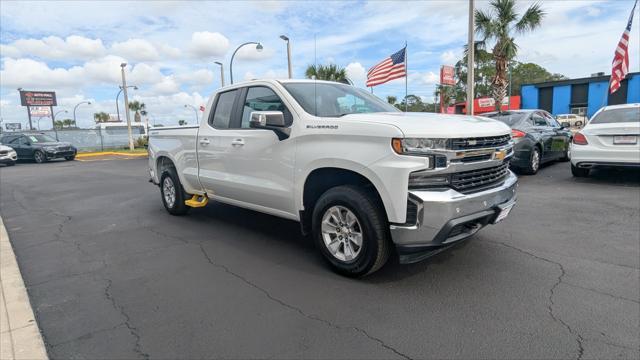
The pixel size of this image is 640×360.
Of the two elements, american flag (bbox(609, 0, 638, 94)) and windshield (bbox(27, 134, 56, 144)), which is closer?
american flag (bbox(609, 0, 638, 94))

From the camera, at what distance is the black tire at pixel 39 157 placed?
21312 mm

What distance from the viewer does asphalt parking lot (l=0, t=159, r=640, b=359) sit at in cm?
283

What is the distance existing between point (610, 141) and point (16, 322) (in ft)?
30.1

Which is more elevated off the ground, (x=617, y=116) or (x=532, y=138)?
(x=617, y=116)

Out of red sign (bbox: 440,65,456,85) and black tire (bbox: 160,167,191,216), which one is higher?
red sign (bbox: 440,65,456,85)

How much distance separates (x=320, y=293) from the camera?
142 inches

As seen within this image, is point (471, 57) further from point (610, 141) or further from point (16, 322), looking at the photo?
point (16, 322)

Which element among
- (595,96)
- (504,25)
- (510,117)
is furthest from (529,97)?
(510,117)

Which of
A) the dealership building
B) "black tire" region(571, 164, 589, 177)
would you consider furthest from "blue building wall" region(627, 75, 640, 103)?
"black tire" region(571, 164, 589, 177)

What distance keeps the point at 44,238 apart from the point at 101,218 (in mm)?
1132

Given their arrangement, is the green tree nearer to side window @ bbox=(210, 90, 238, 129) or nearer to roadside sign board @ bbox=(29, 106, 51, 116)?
roadside sign board @ bbox=(29, 106, 51, 116)

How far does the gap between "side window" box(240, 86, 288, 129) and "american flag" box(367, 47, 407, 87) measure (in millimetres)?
11400

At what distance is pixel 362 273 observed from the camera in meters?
3.73

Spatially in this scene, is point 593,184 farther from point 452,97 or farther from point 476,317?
point 452,97
